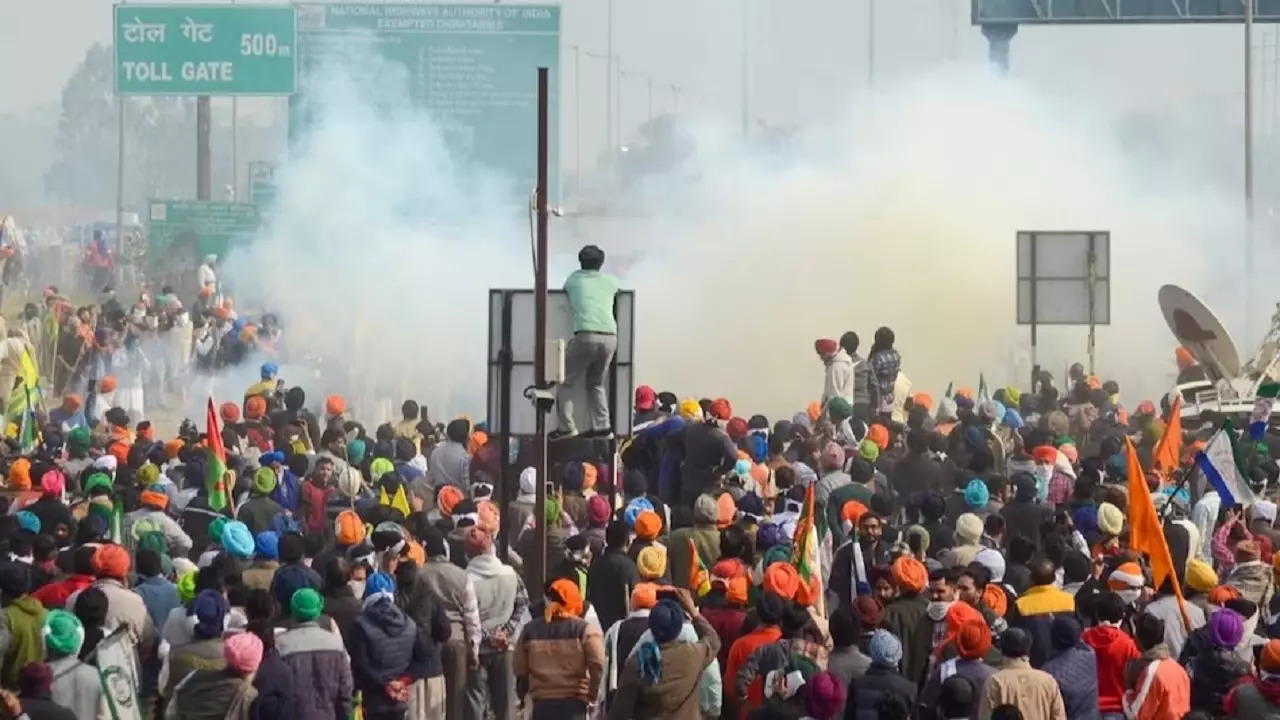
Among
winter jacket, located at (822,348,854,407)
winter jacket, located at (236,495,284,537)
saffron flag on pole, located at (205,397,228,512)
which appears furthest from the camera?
winter jacket, located at (822,348,854,407)

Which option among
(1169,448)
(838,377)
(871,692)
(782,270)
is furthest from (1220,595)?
(782,270)

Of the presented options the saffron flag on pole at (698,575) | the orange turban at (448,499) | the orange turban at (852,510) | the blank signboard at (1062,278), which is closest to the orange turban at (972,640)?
the saffron flag on pole at (698,575)

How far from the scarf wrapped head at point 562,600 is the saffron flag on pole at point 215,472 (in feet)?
15.9

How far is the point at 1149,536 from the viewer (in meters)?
12.0

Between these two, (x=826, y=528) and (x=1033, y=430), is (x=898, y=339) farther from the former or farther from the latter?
(x=826, y=528)

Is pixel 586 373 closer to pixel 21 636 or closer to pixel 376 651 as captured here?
pixel 376 651

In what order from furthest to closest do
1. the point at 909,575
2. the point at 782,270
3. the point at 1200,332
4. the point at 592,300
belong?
the point at 782,270 → the point at 1200,332 → the point at 592,300 → the point at 909,575

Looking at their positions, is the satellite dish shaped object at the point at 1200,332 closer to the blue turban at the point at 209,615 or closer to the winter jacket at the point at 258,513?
the winter jacket at the point at 258,513

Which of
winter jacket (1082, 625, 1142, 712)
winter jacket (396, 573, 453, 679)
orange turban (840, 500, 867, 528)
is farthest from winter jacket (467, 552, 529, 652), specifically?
winter jacket (1082, 625, 1142, 712)

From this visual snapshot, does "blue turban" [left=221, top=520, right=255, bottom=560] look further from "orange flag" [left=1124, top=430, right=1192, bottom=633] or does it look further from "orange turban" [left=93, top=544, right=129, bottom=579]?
"orange flag" [left=1124, top=430, right=1192, bottom=633]

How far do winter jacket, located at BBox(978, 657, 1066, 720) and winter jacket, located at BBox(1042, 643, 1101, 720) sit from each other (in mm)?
233

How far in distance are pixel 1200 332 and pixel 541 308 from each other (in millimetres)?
13062

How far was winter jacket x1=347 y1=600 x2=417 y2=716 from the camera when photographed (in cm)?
1131

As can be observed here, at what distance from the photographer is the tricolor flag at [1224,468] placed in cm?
1482
